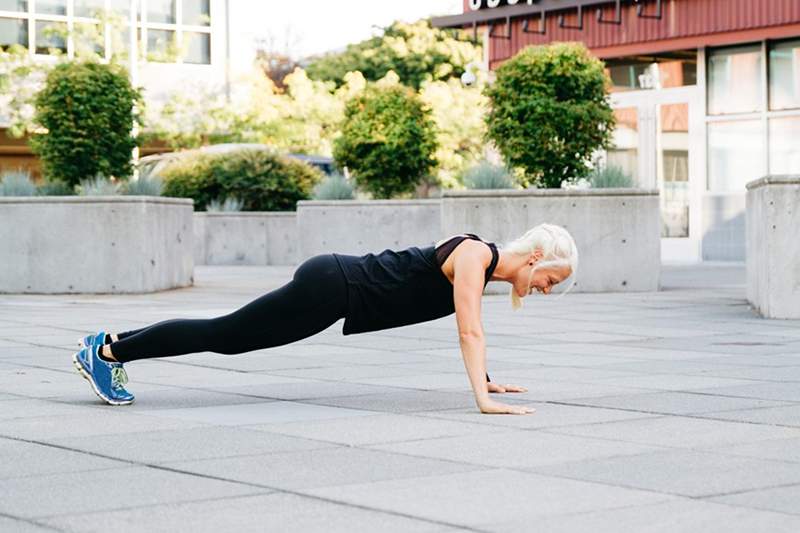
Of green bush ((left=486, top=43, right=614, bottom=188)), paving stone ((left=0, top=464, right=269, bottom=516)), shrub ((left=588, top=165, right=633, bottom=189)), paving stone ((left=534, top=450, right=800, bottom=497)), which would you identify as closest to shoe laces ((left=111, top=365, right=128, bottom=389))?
paving stone ((left=0, top=464, right=269, bottom=516))

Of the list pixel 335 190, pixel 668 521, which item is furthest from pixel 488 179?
pixel 668 521

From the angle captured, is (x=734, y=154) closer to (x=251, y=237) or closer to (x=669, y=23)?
(x=669, y=23)

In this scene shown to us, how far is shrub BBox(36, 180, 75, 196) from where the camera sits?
18.1 meters

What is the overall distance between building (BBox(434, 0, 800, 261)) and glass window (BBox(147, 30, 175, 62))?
68.7 ft

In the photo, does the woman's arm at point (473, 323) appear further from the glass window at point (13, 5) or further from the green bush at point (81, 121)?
the glass window at point (13, 5)

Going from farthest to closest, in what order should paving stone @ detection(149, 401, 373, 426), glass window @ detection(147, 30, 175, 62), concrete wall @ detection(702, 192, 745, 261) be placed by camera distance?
glass window @ detection(147, 30, 175, 62)
concrete wall @ detection(702, 192, 745, 261)
paving stone @ detection(149, 401, 373, 426)

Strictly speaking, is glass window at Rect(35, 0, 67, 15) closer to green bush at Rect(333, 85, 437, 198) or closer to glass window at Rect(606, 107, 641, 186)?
glass window at Rect(606, 107, 641, 186)

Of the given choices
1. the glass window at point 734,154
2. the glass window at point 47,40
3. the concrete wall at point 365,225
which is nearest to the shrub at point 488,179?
the concrete wall at point 365,225

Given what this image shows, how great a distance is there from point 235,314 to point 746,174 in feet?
60.7

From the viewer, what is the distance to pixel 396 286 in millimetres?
6996

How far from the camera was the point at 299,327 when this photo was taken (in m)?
6.97

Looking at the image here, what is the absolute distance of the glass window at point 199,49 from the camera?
49.6 metres

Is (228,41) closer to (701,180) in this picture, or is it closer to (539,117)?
(701,180)

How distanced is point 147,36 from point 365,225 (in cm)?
2864
